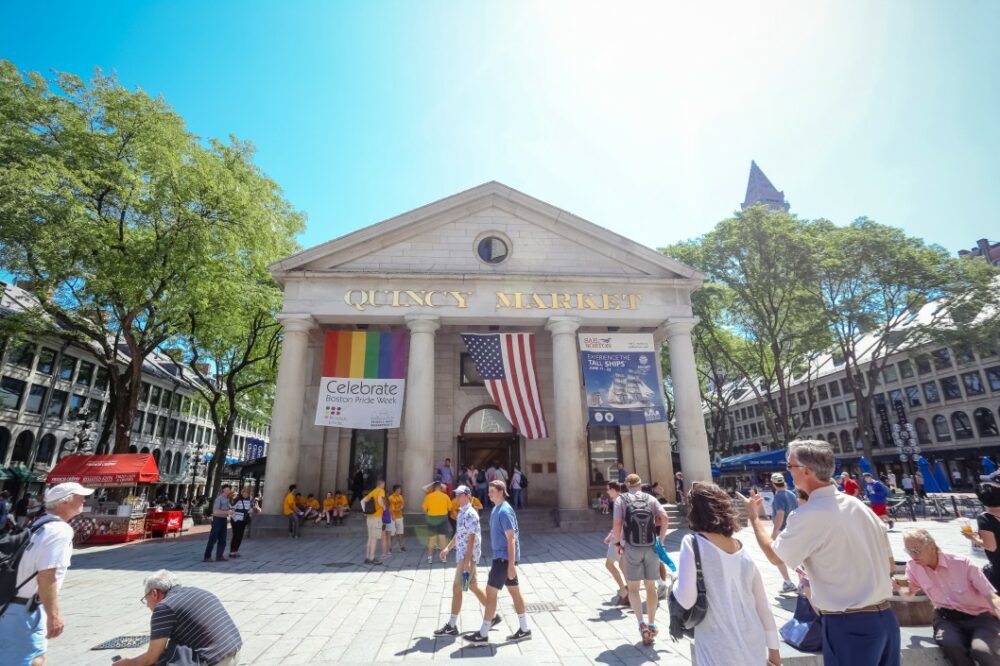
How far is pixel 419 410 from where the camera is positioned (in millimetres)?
15969

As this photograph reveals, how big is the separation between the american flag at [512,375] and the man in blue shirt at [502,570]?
9998mm

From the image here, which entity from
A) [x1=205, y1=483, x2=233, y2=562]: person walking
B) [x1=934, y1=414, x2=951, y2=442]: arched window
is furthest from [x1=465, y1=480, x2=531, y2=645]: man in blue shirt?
[x1=934, y1=414, x2=951, y2=442]: arched window

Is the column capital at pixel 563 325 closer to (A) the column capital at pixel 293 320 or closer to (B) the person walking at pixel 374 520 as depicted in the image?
(B) the person walking at pixel 374 520

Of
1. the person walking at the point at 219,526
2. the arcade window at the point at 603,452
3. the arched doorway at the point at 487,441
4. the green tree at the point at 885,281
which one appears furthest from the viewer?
the green tree at the point at 885,281

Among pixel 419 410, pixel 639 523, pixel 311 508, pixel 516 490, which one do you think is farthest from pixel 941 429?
pixel 311 508

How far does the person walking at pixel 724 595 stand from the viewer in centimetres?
283

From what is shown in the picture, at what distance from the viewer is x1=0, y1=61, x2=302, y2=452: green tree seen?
52.4 feet

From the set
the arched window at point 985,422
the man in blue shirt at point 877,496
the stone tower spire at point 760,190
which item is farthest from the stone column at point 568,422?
the stone tower spire at point 760,190

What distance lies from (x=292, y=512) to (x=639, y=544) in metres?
12.3

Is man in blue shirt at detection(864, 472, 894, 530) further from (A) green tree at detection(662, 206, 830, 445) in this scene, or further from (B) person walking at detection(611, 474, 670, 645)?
(A) green tree at detection(662, 206, 830, 445)

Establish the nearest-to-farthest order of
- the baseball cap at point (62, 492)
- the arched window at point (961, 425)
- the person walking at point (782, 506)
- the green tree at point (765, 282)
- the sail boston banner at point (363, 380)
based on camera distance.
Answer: the baseball cap at point (62, 492) < the person walking at point (782, 506) < the sail boston banner at point (363, 380) < the green tree at point (765, 282) < the arched window at point (961, 425)

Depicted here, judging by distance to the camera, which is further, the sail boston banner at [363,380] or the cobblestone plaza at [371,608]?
the sail boston banner at [363,380]

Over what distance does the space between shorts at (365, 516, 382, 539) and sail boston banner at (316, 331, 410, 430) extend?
176 inches

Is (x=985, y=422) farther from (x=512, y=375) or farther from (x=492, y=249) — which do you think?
(x=492, y=249)
